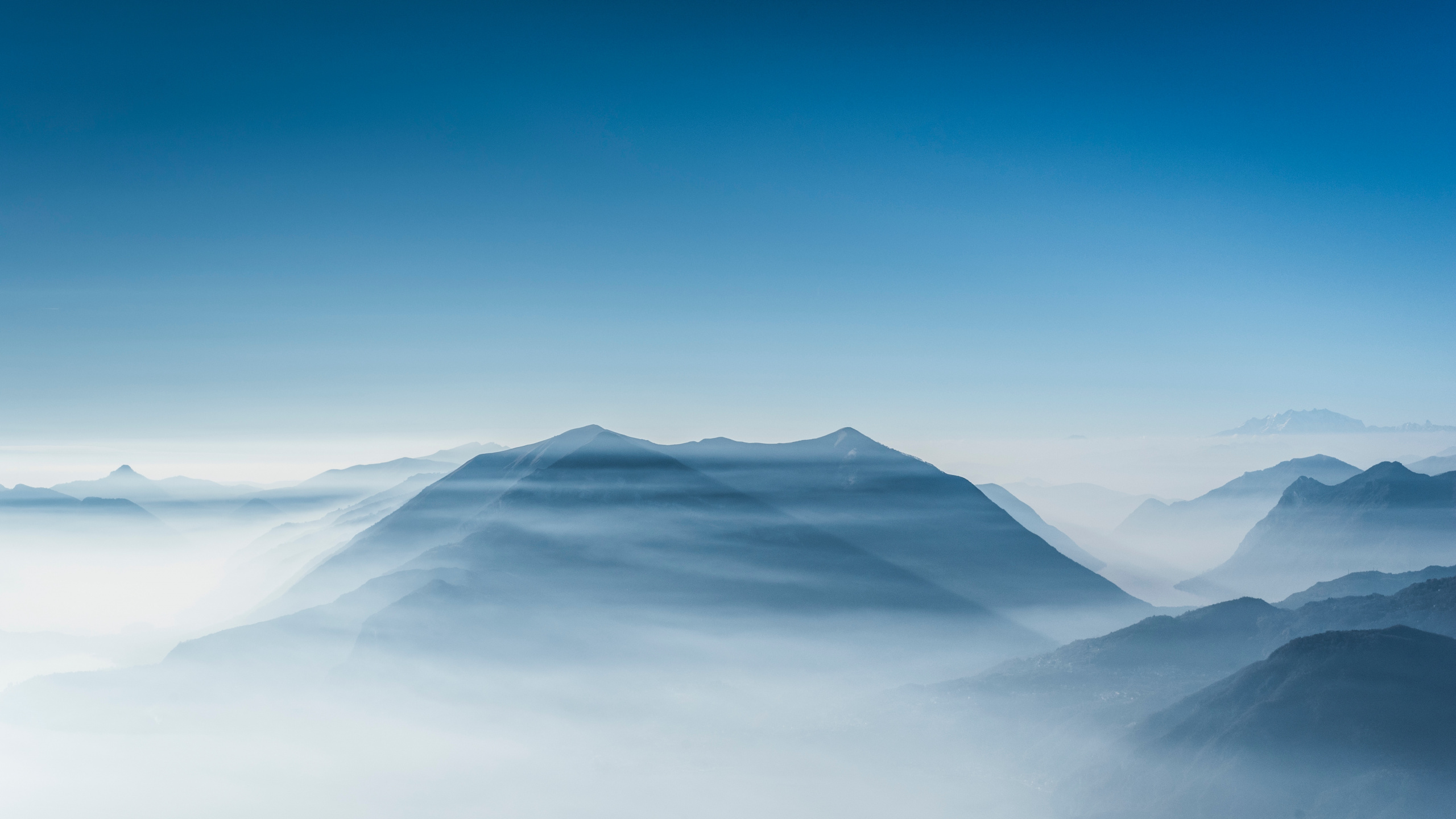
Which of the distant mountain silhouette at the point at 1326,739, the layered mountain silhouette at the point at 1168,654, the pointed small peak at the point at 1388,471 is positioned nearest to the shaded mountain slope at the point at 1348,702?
the distant mountain silhouette at the point at 1326,739

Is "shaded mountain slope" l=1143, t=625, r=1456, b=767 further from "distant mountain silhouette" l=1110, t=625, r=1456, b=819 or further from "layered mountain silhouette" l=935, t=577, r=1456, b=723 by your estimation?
"layered mountain silhouette" l=935, t=577, r=1456, b=723

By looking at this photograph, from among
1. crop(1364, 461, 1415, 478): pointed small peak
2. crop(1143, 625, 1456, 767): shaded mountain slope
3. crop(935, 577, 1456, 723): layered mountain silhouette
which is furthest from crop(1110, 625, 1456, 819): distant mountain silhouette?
crop(1364, 461, 1415, 478): pointed small peak

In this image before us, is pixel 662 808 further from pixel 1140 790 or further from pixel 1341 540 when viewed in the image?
pixel 1341 540

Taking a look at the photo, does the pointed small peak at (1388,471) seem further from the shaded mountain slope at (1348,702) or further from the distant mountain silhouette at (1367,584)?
the shaded mountain slope at (1348,702)

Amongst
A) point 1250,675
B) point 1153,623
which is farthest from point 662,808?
point 1250,675

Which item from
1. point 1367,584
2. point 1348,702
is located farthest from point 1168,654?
point 1348,702
